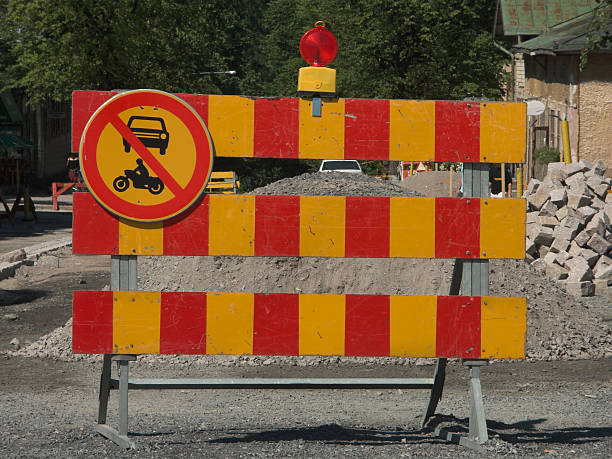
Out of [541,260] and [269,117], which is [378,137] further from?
[541,260]

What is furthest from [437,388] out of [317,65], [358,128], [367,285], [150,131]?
[367,285]

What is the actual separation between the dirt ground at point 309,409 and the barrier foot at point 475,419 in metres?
0.06

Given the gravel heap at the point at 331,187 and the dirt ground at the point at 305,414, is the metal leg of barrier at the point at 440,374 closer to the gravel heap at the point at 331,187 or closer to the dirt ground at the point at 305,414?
the dirt ground at the point at 305,414

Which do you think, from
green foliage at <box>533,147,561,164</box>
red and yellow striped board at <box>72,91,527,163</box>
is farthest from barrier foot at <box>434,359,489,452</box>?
green foliage at <box>533,147,561,164</box>

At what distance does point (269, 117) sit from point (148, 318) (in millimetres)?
1192

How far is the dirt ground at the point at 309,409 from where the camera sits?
4.77 metres

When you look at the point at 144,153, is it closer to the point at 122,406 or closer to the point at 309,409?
the point at 122,406

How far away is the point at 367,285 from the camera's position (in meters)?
9.91

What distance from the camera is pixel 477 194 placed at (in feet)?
15.8

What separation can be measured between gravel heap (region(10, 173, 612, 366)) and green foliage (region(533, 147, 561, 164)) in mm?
19473

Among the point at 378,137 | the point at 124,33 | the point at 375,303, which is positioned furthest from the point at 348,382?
the point at 124,33

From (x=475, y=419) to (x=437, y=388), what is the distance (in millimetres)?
575

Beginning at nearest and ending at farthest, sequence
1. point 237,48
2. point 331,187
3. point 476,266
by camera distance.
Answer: point 476,266 < point 331,187 < point 237,48

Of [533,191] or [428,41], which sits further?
[428,41]
